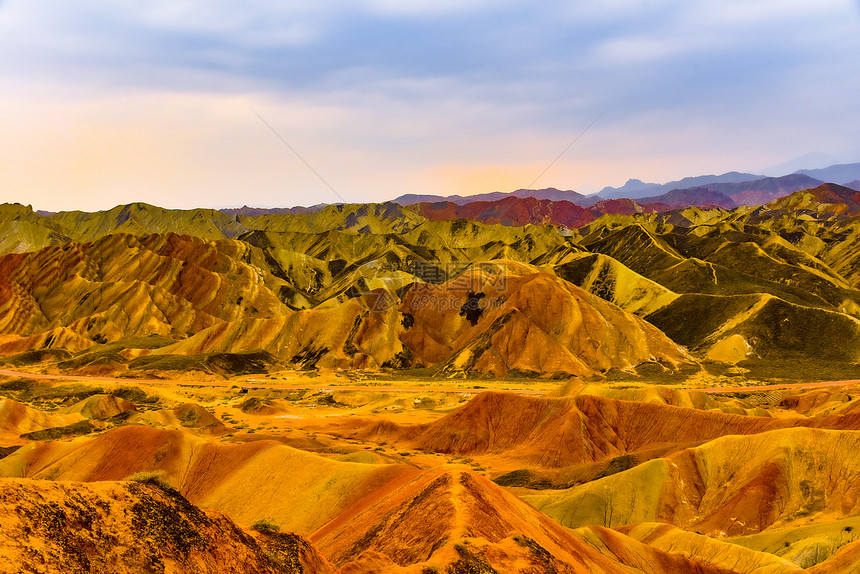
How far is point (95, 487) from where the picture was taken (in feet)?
52.5

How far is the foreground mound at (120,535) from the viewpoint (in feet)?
42.8

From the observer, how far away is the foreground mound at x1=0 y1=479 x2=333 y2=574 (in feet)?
42.8

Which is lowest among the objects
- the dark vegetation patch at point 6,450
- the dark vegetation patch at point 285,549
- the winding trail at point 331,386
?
the winding trail at point 331,386

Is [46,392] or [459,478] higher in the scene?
[459,478]

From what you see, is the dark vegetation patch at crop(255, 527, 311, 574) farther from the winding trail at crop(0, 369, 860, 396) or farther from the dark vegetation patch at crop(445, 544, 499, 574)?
the winding trail at crop(0, 369, 860, 396)

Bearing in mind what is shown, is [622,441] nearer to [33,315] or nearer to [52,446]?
Answer: [52,446]

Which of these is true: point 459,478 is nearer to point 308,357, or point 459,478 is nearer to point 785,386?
point 785,386

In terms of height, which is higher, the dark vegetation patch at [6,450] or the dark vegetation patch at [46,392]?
the dark vegetation patch at [6,450]

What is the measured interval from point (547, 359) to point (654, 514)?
5733 centimetres

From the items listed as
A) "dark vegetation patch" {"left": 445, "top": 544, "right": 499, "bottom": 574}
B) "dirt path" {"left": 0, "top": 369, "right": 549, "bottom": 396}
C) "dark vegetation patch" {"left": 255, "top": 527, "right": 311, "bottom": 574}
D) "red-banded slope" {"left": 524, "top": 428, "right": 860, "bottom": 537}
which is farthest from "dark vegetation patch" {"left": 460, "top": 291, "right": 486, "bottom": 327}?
"dark vegetation patch" {"left": 255, "top": 527, "right": 311, "bottom": 574}

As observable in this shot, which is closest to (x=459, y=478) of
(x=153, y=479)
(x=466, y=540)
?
(x=466, y=540)

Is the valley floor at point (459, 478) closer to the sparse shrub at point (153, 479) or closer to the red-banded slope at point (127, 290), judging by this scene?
the sparse shrub at point (153, 479)

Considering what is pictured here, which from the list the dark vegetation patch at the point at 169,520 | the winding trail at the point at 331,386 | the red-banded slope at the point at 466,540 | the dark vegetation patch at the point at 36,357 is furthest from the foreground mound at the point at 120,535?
the dark vegetation patch at the point at 36,357

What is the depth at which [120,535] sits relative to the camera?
48.6ft
